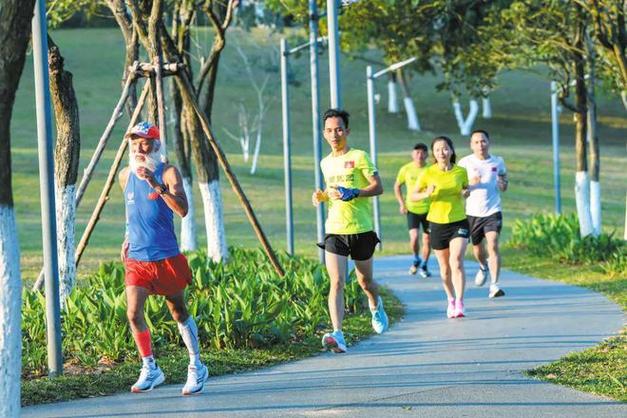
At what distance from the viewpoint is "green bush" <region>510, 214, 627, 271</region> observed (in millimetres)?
19891

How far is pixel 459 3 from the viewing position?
22344 mm

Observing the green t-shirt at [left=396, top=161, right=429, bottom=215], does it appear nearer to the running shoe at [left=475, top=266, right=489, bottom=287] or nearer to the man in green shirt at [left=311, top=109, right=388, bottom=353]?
the running shoe at [left=475, top=266, right=489, bottom=287]

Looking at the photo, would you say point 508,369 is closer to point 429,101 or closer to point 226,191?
point 226,191

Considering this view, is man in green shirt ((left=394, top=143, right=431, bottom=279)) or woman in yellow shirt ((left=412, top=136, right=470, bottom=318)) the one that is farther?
man in green shirt ((left=394, top=143, right=431, bottom=279))

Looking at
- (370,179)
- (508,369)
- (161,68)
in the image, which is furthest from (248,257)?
(508,369)

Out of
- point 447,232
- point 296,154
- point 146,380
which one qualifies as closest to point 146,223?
point 146,380

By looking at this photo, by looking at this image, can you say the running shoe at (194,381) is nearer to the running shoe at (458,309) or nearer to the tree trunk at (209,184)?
the running shoe at (458,309)

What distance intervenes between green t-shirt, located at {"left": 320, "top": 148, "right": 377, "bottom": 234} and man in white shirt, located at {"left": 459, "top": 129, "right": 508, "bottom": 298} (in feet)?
14.2

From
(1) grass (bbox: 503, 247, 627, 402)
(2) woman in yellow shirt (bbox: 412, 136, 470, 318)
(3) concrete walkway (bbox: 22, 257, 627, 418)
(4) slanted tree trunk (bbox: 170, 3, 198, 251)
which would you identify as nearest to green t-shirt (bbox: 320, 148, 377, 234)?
(3) concrete walkway (bbox: 22, 257, 627, 418)

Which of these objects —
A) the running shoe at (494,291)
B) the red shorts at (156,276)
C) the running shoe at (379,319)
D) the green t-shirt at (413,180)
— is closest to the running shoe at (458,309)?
the running shoe at (379,319)

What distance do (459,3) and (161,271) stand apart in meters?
14.2

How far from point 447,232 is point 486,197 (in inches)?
73.7

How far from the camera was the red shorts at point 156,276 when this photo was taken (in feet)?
29.6

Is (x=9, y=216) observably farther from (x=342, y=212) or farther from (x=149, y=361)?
(x=342, y=212)
